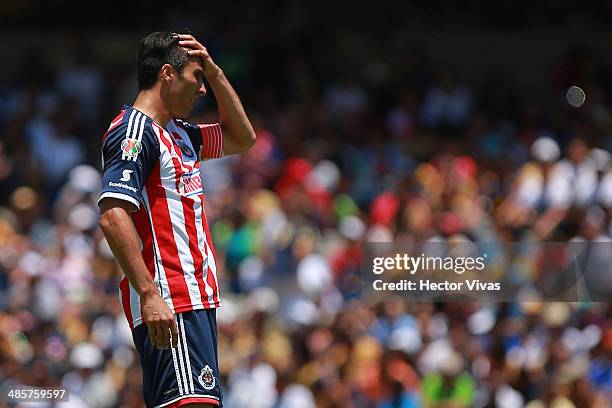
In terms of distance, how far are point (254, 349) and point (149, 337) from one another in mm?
6295

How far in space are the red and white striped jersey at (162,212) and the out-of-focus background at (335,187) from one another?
8.36 feet

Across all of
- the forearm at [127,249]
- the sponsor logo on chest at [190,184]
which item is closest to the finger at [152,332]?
the forearm at [127,249]

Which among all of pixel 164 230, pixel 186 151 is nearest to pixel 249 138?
pixel 186 151

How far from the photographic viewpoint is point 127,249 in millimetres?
5203

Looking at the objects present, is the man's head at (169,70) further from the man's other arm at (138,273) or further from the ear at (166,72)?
the man's other arm at (138,273)

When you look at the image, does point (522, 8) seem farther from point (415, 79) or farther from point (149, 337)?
point (149, 337)

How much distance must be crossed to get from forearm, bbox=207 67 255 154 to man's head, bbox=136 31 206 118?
1.17 ft

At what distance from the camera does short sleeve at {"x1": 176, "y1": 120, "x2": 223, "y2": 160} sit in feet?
19.6

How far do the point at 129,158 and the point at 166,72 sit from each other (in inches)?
19.2

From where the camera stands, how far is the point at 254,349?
11578 mm

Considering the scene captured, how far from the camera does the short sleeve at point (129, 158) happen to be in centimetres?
530

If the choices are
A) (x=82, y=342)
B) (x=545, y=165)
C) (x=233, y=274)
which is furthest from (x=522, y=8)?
(x=82, y=342)

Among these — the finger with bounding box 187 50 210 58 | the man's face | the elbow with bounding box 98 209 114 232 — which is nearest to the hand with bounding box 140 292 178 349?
the elbow with bounding box 98 209 114 232

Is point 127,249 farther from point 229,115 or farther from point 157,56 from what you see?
point 229,115
